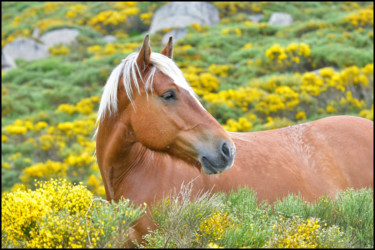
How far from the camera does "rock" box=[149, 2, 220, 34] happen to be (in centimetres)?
2346

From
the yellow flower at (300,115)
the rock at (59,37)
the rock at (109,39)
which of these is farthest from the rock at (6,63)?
the yellow flower at (300,115)

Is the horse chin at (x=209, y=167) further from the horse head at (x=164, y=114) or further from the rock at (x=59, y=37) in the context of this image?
the rock at (x=59, y=37)

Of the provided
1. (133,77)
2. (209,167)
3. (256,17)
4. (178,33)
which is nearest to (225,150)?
(209,167)

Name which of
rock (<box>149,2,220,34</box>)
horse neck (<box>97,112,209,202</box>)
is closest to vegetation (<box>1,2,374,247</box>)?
horse neck (<box>97,112,209,202</box>)

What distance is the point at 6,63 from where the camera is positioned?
19.8 m

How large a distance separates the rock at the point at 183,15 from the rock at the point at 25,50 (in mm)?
6655

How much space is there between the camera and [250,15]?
25.6 metres

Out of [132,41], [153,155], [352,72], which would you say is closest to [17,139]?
[153,155]

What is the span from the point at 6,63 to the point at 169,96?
1983cm

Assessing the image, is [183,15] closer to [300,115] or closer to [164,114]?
[300,115]

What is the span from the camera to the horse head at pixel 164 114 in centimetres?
245

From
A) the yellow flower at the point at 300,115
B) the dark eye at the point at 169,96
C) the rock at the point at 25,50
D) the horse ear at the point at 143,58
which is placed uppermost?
the horse ear at the point at 143,58

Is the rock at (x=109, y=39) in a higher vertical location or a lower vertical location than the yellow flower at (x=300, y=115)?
higher

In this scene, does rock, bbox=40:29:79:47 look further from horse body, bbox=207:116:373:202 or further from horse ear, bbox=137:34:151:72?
horse ear, bbox=137:34:151:72
